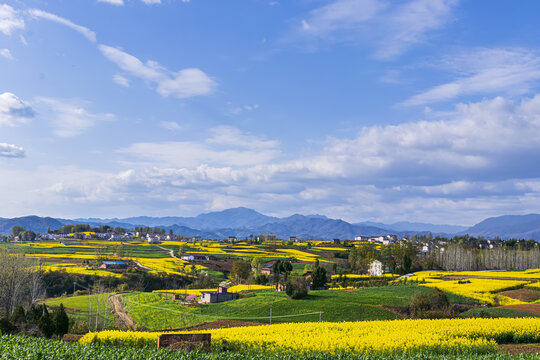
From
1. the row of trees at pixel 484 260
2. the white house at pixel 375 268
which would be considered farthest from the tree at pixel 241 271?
the row of trees at pixel 484 260

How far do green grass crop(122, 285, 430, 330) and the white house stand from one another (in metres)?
46.6

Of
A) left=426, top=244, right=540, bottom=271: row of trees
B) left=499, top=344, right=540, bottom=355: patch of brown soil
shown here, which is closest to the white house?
left=426, top=244, right=540, bottom=271: row of trees

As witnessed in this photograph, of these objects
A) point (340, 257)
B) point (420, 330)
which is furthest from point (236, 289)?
point (340, 257)

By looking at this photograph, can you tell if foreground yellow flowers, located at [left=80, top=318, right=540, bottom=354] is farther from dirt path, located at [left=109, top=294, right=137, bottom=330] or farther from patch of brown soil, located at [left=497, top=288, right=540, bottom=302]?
patch of brown soil, located at [left=497, top=288, right=540, bottom=302]

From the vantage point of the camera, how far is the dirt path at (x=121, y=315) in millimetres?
44159

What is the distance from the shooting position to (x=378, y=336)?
22.8 m

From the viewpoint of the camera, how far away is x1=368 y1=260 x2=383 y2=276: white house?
102806 millimetres

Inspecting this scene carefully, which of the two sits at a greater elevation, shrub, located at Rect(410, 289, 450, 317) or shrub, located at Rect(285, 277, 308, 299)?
shrub, located at Rect(410, 289, 450, 317)

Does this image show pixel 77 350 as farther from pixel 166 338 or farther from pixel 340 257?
pixel 340 257

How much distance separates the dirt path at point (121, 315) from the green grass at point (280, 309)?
0.72m

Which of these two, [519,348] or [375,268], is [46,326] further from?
[375,268]

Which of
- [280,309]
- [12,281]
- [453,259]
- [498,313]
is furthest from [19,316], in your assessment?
[453,259]

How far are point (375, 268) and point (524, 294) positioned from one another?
51.6 metres

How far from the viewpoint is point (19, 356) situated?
55.4 feet
